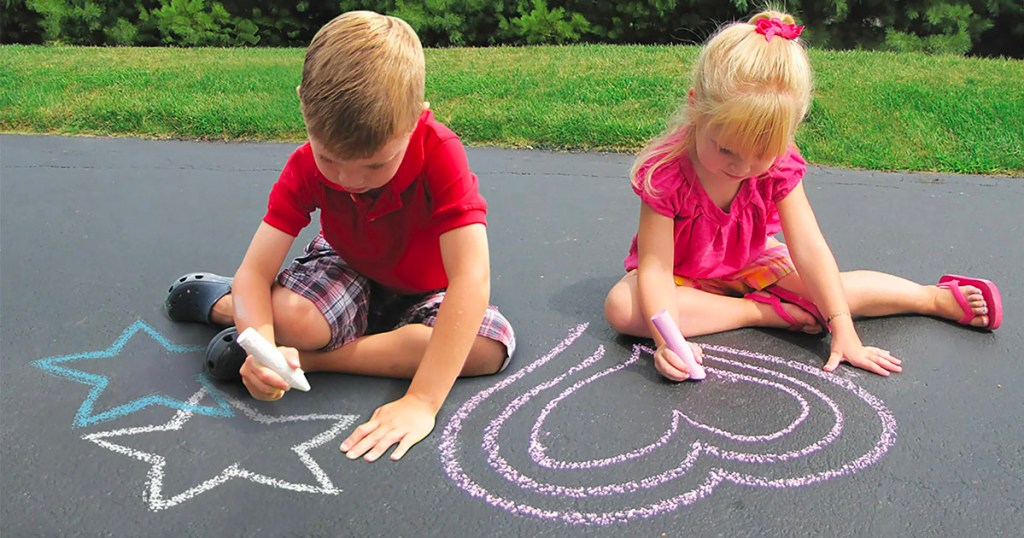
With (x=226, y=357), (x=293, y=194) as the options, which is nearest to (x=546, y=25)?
(x=293, y=194)

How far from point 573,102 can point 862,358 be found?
2862 millimetres

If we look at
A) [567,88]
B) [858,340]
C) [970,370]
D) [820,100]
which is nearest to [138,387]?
[858,340]

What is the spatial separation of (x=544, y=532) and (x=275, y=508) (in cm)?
48

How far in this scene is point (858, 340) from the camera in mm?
2145

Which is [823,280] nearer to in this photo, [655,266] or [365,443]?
[655,266]

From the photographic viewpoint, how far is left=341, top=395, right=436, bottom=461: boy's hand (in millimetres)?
1751

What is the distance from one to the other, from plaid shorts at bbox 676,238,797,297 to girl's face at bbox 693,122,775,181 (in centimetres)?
36

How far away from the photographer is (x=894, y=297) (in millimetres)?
2334

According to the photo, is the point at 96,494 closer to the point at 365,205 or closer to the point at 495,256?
the point at 365,205

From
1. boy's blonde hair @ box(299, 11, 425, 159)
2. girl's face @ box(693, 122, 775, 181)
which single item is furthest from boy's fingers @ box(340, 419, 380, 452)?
girl's face @ box(693, 122, 775, 181)

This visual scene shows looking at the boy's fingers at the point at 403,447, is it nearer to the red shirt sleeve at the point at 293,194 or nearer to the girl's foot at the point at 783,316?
the red shirt sleeve at the point at 293,194

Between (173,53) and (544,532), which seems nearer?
(544,532)

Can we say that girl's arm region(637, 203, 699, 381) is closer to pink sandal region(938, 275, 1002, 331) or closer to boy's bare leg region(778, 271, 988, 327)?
boy's bare leg region(778, 271, 988, 327)

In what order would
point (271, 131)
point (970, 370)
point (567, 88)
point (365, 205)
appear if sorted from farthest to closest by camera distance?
point (567, 88)
point (271, 131)
point (970, 370)
point (365, 205)
